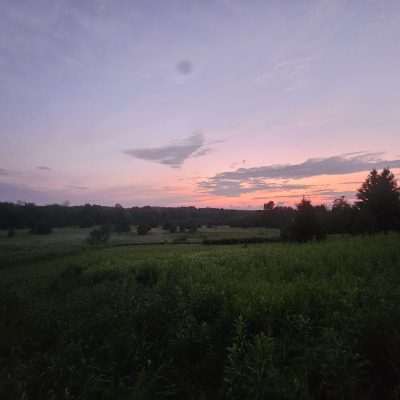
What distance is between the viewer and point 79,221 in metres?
95.2

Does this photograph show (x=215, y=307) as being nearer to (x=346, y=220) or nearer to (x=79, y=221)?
(x=346, y=220)

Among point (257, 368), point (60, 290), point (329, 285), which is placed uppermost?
point (329, 285)

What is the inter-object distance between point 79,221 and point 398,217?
8974 cm

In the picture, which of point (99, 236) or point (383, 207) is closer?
point (383, 207)

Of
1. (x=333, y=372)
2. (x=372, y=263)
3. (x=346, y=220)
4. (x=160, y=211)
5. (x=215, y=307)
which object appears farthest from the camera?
(x=160, y=211)

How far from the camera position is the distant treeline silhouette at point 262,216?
3878 cm

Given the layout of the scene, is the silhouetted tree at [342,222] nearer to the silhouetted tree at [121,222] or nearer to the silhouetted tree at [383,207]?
the silhouetted tree at [383,207]

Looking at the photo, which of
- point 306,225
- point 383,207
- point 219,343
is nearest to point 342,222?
point 383,207

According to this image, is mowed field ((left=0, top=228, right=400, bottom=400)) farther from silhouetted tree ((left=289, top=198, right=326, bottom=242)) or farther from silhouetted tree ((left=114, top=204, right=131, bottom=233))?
silhouetted tree ((left=114, top=204, right=131, bottom=233))

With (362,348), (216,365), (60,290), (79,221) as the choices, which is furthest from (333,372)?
(79,221)

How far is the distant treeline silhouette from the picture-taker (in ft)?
127

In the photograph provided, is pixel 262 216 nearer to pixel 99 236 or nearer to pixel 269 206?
pixel 269 206

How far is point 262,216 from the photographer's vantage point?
307 ft

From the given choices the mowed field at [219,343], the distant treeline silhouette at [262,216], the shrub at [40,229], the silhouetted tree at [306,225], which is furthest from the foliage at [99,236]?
the mowed field at [219,343]
